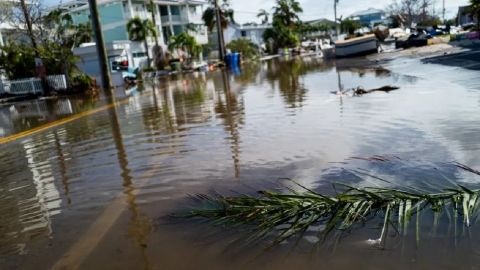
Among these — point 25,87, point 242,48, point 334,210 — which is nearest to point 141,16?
point 242,48

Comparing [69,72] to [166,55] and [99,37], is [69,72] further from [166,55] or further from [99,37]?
[166,55]

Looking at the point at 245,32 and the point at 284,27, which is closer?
the point at 284,27

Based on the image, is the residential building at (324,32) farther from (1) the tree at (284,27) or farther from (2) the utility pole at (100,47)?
→ (2) the utility pole at (100,47)

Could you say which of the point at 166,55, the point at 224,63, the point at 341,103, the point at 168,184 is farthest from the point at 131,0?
the point at 168,184

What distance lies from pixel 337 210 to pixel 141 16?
55682mm

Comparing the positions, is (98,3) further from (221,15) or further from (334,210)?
(334,210)

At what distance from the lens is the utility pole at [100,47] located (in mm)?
25938

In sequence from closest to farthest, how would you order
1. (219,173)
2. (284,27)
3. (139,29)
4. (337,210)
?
(337,210) → (219,173) → (139,29) → (284,27)

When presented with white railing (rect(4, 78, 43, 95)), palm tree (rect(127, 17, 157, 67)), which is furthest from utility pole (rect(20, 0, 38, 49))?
palm tree (rect(127, 17, 157, 67))

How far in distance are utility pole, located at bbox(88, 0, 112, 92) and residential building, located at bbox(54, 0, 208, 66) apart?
20297 millimetres

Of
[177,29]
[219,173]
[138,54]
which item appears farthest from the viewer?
[177,29]

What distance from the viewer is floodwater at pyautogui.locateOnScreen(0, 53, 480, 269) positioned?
12.4 feet

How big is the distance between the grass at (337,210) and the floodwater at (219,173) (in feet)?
0.47

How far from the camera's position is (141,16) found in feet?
185
